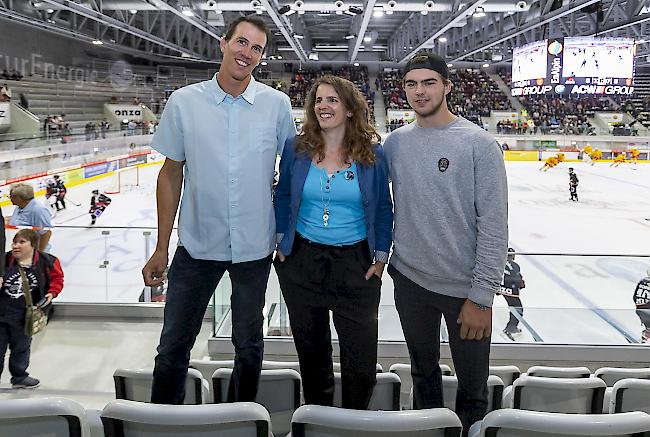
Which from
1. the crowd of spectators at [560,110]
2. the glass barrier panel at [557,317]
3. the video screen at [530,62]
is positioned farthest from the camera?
the crowd of spectators at [560,110]

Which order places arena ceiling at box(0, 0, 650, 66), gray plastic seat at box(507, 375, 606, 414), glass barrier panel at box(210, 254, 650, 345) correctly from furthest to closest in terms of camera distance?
arena ceiling at box(0, 0, 650, 66) < glass barrier panel at box(210, 254, 650, 345) < gray plastic seat at box(507, 375, 606, 414)

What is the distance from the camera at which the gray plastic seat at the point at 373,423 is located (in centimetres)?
123

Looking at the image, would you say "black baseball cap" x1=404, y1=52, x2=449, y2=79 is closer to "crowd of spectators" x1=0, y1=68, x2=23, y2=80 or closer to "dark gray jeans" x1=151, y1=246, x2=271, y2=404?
"dark gray jeans" x1=151, y1=246, x2=271, y2=404

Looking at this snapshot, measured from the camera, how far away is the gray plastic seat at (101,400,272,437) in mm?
1261

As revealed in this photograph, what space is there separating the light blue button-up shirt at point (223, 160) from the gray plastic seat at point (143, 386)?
1.44 ft

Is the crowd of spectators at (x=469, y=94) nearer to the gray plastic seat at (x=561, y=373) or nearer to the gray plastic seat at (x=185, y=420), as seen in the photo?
the gray plastic seat at (x=561, y=373)

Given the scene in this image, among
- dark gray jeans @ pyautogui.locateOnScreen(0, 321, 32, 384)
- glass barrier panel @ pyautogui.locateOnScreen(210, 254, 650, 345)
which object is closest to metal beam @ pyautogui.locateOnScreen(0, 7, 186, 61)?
dark gray jeans @ pyautogui.locateOnScreen(0, 321, 32, 384)

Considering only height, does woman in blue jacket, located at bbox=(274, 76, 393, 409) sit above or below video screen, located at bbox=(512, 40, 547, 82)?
below

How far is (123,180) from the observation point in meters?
14.9

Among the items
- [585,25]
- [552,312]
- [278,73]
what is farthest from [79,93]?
[552,312]

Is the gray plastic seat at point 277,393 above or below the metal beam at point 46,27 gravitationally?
below

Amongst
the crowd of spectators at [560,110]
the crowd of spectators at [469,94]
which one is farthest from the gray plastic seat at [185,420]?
the crowd of spectators at [560,110]

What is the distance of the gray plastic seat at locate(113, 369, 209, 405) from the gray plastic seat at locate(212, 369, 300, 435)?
0.07 metres

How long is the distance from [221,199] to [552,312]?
3139 mm
